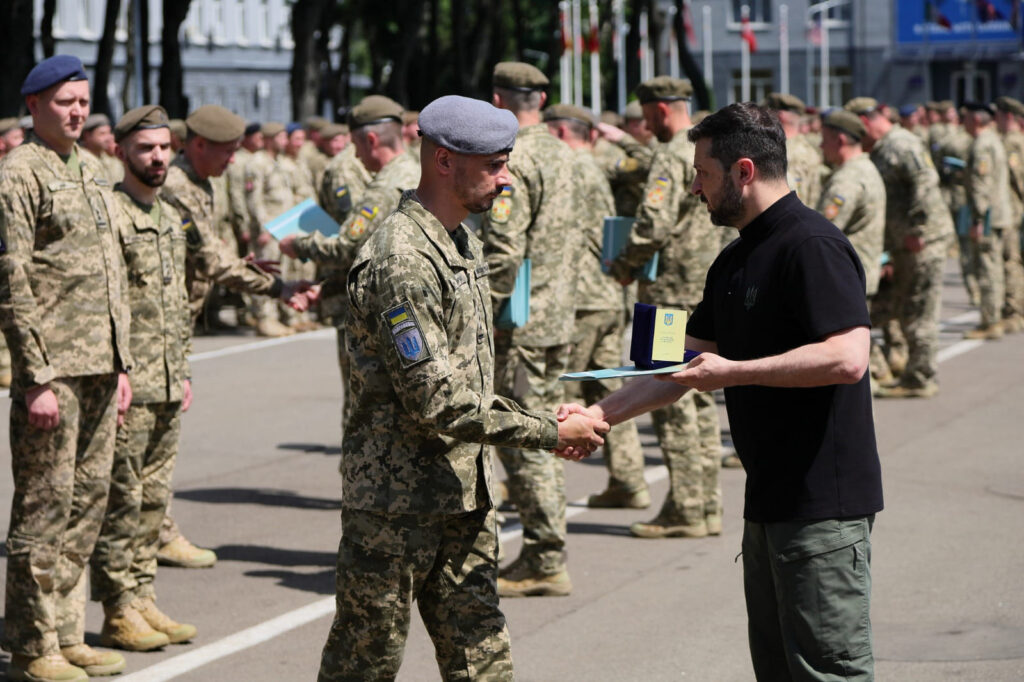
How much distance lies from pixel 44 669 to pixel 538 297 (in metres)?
3.08

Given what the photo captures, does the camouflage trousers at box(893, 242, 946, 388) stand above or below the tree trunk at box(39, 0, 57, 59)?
below

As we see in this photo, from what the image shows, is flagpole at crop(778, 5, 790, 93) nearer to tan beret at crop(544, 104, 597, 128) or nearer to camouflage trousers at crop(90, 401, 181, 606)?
tan beret at crop(544, 104, 597, 128)

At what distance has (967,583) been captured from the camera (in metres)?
7.63

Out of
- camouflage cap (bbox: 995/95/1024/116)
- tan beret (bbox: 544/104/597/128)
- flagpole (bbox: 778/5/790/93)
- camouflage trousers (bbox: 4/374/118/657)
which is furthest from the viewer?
flagpole (bbox: 778/5/790/93)

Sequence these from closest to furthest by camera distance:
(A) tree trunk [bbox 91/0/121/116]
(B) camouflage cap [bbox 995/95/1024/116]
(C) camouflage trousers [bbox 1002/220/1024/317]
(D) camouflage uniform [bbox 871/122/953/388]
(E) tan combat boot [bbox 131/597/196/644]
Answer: (E) tan combat boot [bbox 131/597/196/644]
(D) camouflage uniform [bbox 871/122/953/388]
(C) camouflage trousers [bbox 1002/220/1024/317]
(B) camouflage cap [bbox 995/95/1024/116]
(A) tree trunk [bbox 91/0/121/116]

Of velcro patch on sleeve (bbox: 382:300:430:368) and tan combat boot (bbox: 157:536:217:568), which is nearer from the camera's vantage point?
velcro patch on sleeve (bbox: 382:300:430:368)

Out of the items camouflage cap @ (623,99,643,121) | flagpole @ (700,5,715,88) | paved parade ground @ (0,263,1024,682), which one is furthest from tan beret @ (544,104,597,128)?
flagpole @ (700,5,715,88)

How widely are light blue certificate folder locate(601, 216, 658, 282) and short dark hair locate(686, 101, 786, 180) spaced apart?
4.51 meters

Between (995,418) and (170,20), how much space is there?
Result: 21.2m

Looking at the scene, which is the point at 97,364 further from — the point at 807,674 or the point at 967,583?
the point at 967,583

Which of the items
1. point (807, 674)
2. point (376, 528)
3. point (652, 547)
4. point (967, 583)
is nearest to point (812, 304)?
point (807, 674)

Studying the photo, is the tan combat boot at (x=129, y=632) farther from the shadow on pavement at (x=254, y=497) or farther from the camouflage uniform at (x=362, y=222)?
the shadow on pavement at (x=254, y=497)

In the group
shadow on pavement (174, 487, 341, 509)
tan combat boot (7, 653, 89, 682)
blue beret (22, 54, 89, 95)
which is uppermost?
blue beret (22, 54, 89, 95)

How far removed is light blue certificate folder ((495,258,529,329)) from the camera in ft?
24.8
